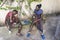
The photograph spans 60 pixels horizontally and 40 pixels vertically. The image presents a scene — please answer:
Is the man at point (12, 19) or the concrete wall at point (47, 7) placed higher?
the concrete wall at point (47, 7)

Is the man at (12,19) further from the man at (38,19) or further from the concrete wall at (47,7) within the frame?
the man at (38,19)

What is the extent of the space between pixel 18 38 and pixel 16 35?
0.07m

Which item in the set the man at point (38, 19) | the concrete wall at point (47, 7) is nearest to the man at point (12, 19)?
the concrete wall at point (47, 7)

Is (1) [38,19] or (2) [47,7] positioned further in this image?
(2) [47,7]

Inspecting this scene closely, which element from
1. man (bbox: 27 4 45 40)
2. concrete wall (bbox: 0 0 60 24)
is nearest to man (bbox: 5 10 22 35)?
concrete wall (bbox: 0 0 60 24)

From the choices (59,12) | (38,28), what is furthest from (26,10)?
(59,12)

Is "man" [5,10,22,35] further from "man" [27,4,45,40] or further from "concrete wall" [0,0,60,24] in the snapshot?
"man" [27,4,45,40]

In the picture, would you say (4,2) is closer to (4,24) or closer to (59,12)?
(4,24)

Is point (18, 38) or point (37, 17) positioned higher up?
point (37, 17)

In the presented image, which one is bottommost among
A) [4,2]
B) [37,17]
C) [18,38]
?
[18,38]

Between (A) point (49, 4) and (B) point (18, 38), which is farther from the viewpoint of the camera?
(A) point (49, 4)

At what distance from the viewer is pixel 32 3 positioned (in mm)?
3363

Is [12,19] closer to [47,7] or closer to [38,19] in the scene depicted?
[38,19]

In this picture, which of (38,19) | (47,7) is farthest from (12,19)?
(47,7)
